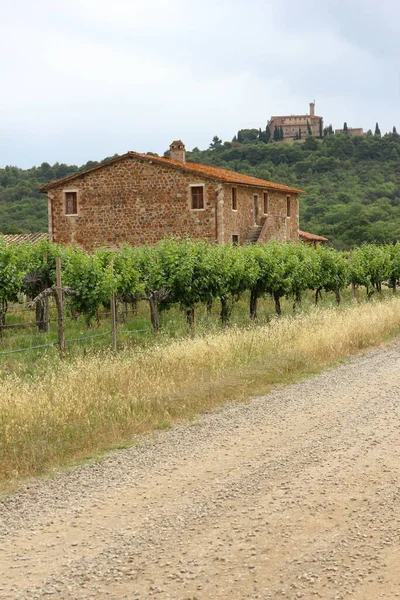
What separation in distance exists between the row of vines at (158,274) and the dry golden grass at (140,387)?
10.6ft

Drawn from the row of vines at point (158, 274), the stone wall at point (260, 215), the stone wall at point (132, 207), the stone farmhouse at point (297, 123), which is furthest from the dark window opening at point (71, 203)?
the stone farmhouse at point (297, 123)

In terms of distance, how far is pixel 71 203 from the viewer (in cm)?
3391

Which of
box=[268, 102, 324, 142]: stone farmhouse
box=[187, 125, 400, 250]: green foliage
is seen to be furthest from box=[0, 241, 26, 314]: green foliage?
box=[268, 102, 324, 142]: stone farmhouse

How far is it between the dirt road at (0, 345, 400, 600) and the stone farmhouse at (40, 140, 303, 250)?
24.4 m

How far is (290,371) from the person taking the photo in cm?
1181

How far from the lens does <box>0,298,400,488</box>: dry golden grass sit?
7180 millimetres

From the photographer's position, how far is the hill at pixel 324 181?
183ft

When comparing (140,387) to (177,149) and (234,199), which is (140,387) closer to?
(234,199)

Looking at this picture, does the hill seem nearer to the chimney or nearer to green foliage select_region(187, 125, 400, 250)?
green foliage select_region(187, 125, 400, 250)

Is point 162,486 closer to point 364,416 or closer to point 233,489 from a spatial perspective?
point 233,489

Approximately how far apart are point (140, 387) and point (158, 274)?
8.72 metres

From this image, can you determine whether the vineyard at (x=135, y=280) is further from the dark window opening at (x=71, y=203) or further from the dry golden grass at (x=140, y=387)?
the dark window opening at (x=71, y=203)

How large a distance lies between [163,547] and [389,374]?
314 inches

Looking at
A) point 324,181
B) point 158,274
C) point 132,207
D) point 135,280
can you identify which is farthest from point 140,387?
point 324,181
